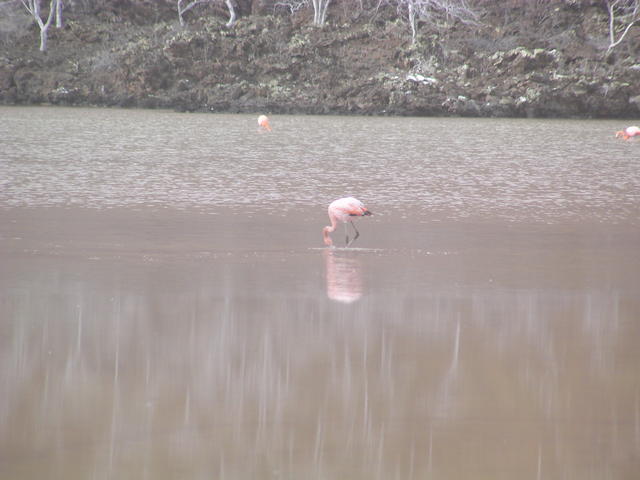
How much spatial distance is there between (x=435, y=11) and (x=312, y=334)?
41.8 meters

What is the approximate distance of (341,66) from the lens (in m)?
41.8

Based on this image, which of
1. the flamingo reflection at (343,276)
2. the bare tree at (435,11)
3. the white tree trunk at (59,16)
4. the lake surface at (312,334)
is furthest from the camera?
the white tree trunk at (59,16)

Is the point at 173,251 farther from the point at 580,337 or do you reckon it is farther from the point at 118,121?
the point at 118,121

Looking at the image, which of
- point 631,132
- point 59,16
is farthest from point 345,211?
point 59,16

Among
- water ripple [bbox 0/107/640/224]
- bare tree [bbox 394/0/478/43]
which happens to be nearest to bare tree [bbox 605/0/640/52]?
bare tree [bbox 394/0/478/43]

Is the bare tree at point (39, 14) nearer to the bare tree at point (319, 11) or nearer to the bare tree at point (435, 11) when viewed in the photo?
the bare tree at point (319, 11)

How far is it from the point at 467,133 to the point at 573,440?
21.9m

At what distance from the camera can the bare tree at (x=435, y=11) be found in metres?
41.5

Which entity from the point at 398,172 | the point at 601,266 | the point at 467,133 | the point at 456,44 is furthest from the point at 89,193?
the point at 456,44

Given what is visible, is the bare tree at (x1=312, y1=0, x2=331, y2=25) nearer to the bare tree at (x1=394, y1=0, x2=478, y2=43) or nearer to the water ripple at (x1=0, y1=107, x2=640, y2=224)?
the bare tree at (x1=394, y1=0, x2=478, y2=43)

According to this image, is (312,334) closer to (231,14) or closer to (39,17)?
(231,14)

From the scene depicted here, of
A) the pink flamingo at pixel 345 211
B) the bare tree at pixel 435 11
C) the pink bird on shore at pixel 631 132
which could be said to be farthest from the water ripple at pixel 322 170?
the bare tree at pixel 435 11

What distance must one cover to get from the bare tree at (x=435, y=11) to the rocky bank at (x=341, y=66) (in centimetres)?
54

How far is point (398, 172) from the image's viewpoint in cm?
1452
